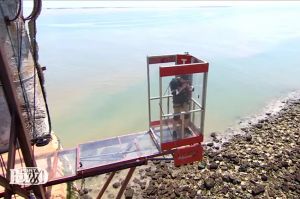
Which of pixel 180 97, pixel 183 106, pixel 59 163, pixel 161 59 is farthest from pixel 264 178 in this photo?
pixel 59 163

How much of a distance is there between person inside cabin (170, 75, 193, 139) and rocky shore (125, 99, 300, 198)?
698 centimetres

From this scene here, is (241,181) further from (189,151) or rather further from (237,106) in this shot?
(237,106)

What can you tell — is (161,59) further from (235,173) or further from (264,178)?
(264,178)

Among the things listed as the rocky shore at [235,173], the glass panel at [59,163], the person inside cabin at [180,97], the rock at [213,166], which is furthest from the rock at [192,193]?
the glass panel at [59,163]

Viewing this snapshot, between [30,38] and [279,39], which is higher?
[30,38]

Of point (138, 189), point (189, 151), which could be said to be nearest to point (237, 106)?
point (138, 189)

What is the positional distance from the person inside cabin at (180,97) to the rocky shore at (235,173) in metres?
6.98

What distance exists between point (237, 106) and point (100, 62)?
24.4m

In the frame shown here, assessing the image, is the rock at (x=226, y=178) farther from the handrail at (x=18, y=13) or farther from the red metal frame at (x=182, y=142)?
the handrail at (x=18, y=13)

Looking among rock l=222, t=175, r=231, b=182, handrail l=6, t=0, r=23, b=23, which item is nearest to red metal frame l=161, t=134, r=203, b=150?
handrail l=6, t=0, r=23, b=23

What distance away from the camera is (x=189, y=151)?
9680mm

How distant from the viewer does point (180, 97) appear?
30.5ft

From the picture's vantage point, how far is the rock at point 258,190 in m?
14.9

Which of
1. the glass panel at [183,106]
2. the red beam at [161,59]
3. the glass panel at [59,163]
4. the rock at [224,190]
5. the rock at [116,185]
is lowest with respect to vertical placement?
the rock at [116,185]
